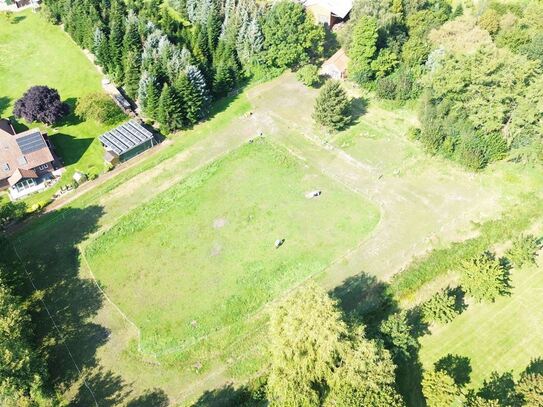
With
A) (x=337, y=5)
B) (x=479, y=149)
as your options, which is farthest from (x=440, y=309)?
(x=337, y=5)

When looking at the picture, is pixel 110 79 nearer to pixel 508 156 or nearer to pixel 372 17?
pixel 372 17

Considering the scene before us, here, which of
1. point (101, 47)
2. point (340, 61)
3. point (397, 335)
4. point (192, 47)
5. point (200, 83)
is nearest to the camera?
point (397, 335)

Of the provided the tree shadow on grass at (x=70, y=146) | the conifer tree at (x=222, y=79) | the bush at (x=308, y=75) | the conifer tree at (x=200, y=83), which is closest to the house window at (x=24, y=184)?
the tree shadow on grass at (x=70, y=146)

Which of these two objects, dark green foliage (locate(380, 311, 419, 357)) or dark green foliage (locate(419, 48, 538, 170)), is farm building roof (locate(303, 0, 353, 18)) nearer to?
dark green foliage (locate(419, 48, 538, 170))

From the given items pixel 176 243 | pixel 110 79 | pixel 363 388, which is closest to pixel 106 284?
pixel 176 243

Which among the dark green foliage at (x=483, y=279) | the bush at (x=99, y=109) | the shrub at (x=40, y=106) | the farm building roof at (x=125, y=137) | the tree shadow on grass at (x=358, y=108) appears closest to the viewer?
the dark green foliage at (x=483, y=279)

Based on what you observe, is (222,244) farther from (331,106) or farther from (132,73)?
(132,73)

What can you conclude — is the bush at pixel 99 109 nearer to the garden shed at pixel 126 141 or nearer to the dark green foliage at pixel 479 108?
the garden shed at pixel 126 141
